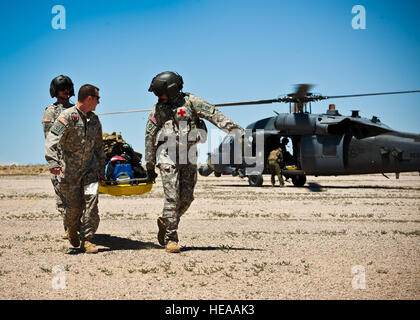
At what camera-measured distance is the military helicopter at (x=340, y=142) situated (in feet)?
53.5

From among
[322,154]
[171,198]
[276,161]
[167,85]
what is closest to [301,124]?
A: [322,154]

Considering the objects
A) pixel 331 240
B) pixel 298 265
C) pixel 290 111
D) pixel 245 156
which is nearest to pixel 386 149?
pixel 290 111

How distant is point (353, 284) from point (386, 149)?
14.0 meters

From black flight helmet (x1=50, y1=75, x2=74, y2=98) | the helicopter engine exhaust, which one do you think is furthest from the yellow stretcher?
the helicopter engine exhaust

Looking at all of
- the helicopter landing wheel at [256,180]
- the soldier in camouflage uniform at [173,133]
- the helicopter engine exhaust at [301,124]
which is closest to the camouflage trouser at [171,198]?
the soldier in camouflage uniform at [173,133]

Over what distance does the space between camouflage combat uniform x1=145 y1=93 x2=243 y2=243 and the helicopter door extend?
12943 mm

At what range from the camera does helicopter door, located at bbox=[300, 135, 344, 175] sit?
17.3 meters

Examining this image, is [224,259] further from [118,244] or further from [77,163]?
[77,163]

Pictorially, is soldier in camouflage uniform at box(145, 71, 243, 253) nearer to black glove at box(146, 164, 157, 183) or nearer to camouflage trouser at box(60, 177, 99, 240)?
black glove at box(146, 164, 157, 183)

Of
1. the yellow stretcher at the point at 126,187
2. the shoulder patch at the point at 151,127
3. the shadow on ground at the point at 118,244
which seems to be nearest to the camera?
the shoulder patch at the point at 151,127

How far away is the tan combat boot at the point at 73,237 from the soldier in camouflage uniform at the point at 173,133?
42.4 inches

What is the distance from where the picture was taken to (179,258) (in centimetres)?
483

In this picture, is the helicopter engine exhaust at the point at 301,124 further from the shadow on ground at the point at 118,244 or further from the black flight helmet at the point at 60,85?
the black flight helmet at the point at 60,85
